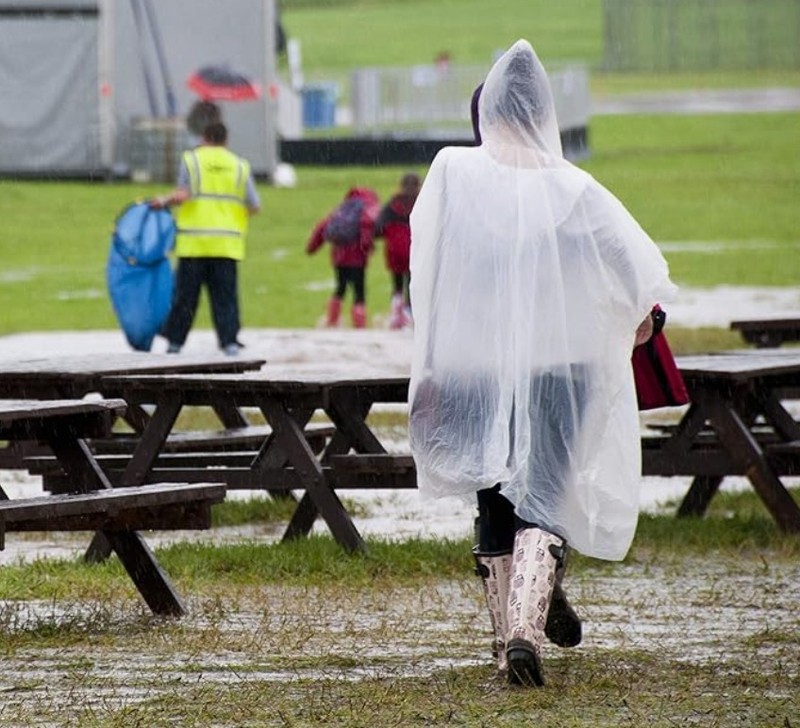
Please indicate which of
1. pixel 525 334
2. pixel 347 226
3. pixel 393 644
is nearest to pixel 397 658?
pixel 393 644

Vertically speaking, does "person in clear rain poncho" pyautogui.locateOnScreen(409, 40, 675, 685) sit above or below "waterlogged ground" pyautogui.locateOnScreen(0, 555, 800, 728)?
above

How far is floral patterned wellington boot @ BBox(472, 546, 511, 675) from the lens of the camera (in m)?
6.06

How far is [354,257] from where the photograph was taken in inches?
755

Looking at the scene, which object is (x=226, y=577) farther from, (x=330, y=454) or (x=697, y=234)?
(x=697, y=234)

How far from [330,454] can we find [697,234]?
71.0 ft

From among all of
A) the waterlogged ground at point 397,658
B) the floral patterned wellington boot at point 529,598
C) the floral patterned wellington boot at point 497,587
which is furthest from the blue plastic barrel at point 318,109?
the floral patterned wellington boot at point 529,598

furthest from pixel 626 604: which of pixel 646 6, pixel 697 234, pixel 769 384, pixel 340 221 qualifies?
pixel 646 6

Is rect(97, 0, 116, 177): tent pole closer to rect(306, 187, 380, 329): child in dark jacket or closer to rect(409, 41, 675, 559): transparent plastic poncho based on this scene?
rect(306, 187, 380, 329): child in dark jacket

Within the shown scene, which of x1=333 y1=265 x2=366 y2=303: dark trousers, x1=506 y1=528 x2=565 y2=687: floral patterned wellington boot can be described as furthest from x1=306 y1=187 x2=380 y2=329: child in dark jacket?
x1=506 y1=528 x2=565 y2=687: floral patterned wellington boot

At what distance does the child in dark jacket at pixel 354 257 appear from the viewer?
19.2 meters

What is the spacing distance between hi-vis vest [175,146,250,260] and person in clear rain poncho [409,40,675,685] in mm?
8985

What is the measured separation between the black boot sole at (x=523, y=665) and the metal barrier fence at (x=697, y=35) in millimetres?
74258

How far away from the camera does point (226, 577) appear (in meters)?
7.91

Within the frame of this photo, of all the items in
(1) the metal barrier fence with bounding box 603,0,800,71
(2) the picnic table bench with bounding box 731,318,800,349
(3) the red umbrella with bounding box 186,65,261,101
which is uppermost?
(2) the picnic table bench with bounding box 731,318,800,349
